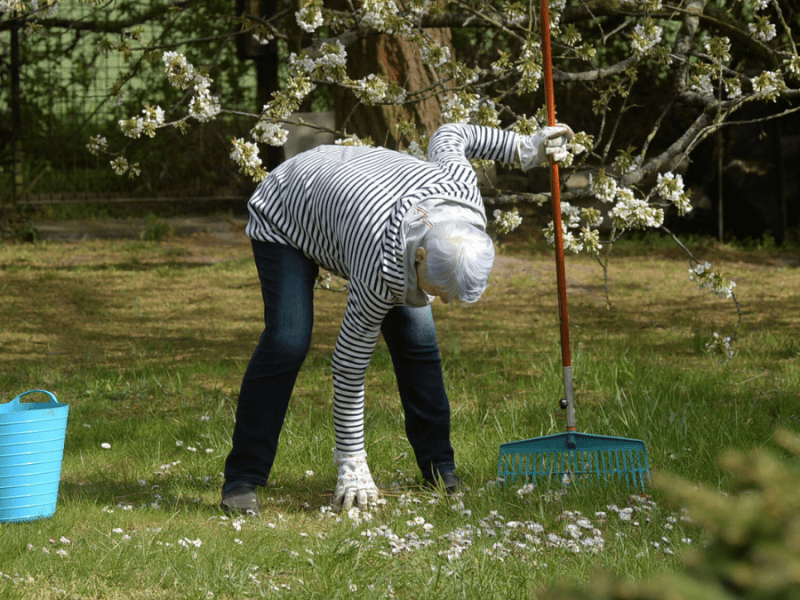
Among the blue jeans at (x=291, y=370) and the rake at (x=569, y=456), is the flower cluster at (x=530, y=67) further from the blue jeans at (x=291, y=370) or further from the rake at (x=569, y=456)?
the blue jeans at (x=291, y=370)

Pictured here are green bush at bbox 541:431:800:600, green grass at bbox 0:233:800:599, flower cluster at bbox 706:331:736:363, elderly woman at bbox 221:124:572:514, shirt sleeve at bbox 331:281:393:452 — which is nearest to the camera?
green bush at bbox 541:431:800:600

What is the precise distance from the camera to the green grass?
2398 millimetres

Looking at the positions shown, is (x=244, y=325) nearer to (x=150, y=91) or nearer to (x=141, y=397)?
(x=141, y=397)

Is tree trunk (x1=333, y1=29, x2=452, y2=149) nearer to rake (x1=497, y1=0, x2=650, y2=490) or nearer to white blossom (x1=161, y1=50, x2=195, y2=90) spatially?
white blossom (x1=161, y1=50, x2=195, y2=90)

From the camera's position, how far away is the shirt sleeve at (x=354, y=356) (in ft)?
8.79

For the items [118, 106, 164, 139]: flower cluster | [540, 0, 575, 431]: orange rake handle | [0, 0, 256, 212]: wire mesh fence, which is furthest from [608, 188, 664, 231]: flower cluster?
[0, 0, 256, 212]: wire mesh fence

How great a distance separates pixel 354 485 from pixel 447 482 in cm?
39

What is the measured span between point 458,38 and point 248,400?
799cm

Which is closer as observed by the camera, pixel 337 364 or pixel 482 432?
pixel 337 364

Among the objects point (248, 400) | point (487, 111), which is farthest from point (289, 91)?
point (248, 400)

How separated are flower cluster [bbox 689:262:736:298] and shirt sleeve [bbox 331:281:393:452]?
185 centimetres

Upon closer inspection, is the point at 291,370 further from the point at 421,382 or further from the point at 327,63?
the point at 327,63

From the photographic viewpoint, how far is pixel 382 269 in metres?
2.52

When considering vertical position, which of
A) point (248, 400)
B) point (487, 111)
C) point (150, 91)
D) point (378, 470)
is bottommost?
point (378, 470)
